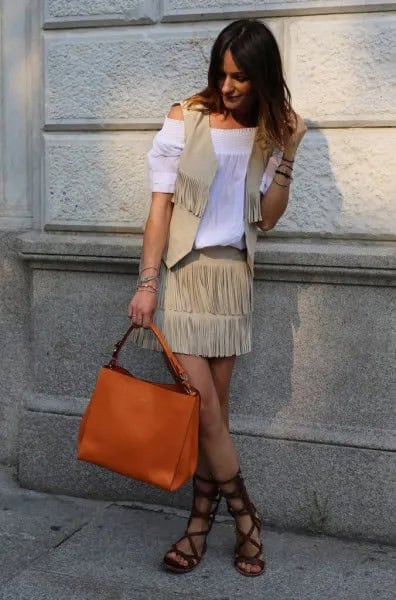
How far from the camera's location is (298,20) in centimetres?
364

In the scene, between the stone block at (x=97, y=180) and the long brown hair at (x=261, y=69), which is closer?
the long brown hair at (x=261, y=69)

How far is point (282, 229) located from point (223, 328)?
75cm

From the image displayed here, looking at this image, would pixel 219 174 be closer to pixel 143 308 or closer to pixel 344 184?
pixel 143 308

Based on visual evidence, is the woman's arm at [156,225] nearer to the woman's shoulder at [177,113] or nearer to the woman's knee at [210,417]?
the woman's shoulder at [177,113]

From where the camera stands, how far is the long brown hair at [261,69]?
2883 millimetres

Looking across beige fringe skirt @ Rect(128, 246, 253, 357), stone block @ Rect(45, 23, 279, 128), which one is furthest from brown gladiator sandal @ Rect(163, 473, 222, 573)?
stone block @ Rect(45, 23, 279, 128)

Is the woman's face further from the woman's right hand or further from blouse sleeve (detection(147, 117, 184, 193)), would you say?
the woman's right hand

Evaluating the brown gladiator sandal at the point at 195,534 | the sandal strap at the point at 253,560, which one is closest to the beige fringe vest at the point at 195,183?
the brown gladiator sandal at the point at 195,534

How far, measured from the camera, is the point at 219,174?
311 cm

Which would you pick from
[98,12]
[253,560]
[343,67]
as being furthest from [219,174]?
[253,560]

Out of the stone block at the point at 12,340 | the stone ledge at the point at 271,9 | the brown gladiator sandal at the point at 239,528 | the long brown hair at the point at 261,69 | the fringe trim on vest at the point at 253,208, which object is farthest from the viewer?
the stone block at the point at 12,340

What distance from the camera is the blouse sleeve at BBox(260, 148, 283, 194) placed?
3168 millimetres

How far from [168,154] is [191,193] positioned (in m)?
0.17

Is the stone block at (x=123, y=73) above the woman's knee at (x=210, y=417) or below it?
above
